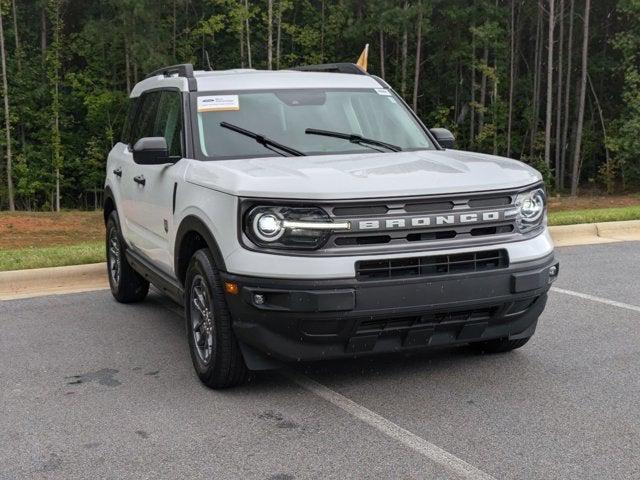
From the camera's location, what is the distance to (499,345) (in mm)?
5426

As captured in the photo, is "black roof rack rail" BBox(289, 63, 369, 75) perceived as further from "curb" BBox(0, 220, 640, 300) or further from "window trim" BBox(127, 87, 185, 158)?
"curb" BBox(0, 220, 640, 300)

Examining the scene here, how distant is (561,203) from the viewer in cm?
2391

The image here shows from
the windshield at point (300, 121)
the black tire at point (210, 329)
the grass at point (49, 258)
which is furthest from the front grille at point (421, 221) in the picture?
the grass at point (49, 258)

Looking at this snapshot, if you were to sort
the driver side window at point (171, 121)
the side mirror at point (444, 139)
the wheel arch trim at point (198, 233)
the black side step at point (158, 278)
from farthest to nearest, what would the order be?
the side mirror at point (444, 139), the driver side window at point (171, 121), the black side step at point (158, 278), the wheel arch trim at point (198, 233)

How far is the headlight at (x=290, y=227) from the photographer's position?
4250 mm

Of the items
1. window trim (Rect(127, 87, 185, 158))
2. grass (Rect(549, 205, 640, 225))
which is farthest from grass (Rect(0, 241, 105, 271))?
grass (Rect(549, 205, 640, 225))

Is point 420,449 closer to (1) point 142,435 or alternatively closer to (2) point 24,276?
(1) point 142,435

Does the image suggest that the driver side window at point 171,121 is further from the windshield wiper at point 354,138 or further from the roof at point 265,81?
the windshield wiper at point 354,138

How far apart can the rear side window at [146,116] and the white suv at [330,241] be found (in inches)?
38.1

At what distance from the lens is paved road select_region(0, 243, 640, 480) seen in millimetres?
3750

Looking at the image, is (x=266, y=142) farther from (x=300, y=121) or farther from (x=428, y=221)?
(x=428, y=221)

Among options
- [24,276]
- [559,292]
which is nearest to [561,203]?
[559,292]

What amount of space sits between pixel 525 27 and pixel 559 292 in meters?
40.2

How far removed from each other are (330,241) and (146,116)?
3.12 meters
